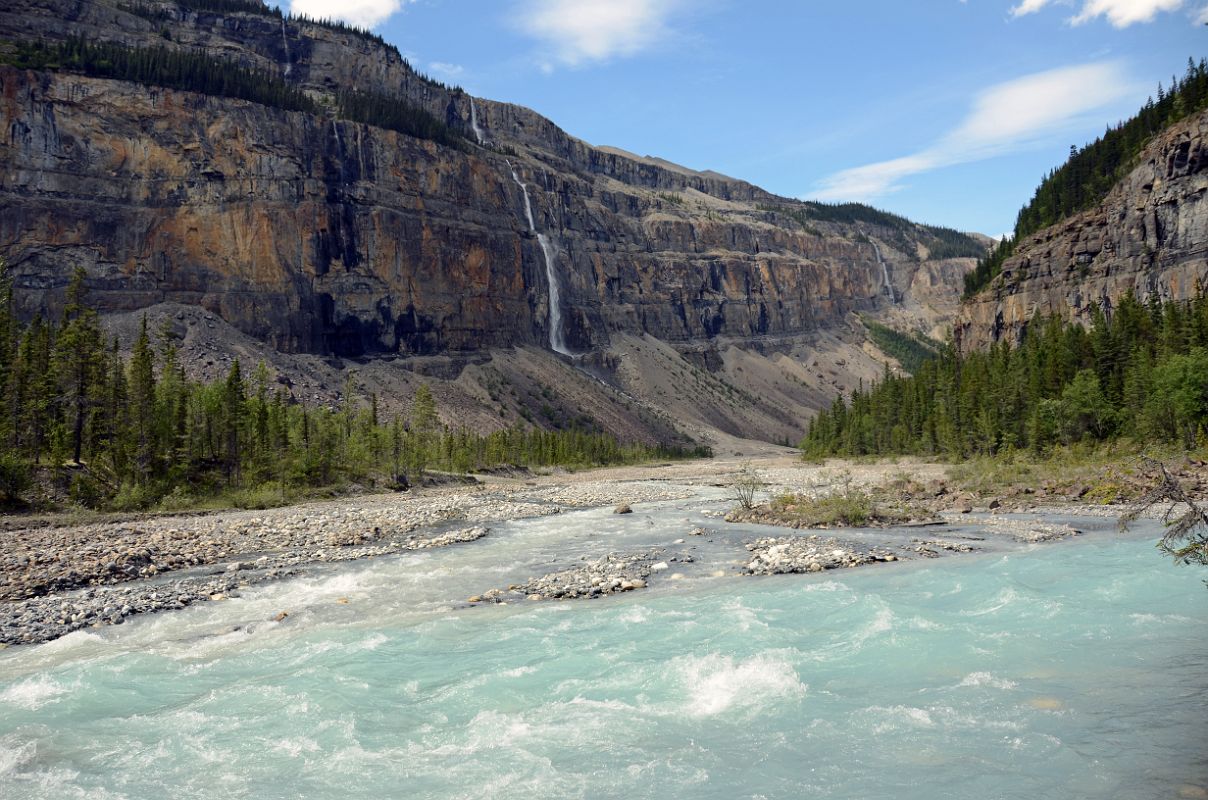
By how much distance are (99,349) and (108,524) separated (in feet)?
78.4

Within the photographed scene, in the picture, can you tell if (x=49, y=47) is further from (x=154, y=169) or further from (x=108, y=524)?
(x=108, y=524)

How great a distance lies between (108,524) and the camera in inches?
1379

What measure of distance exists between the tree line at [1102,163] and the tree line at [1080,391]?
28.1m

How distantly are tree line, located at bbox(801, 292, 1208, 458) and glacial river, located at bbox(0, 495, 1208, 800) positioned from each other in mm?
38930

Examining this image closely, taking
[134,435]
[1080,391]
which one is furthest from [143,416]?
[1080,391]

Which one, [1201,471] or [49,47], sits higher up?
[49,47]

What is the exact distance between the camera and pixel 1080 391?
5897 cm

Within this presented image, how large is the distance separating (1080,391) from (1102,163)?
7234cm

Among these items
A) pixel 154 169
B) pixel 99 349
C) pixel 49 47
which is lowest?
pixel 99 349

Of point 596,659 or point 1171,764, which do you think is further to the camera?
point 596,659

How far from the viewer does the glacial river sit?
31.5 ft

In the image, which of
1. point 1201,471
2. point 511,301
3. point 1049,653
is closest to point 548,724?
point 1049,653

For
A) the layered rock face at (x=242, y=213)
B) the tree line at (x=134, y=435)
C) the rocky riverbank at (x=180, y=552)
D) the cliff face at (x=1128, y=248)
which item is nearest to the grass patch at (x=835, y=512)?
the rocky riverbank at (x=180, y=552)

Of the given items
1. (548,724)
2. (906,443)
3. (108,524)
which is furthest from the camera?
(906,443)
